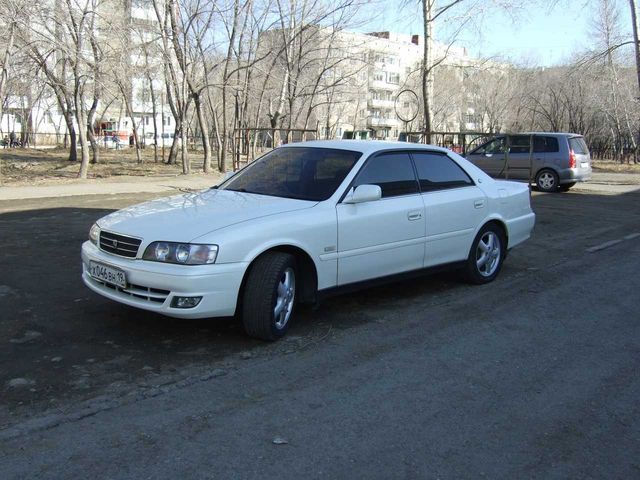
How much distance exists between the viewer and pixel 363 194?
17.5ft

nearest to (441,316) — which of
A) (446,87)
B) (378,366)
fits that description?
(378,366)

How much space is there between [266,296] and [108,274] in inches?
48.5

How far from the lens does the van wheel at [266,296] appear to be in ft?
15.4

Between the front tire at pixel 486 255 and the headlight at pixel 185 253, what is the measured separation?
318 cm

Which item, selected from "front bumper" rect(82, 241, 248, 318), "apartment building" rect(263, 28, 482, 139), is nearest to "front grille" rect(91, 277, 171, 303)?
"front bumper" rect(82, 241, 248, 318)

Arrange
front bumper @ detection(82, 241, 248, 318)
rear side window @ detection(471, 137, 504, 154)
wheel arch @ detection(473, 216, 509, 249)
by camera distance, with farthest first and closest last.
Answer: rear side window @ detection(471, 137, 504, 154) < wheel arch @ detection(473, 216, 509, 249) < front bumper @ detection(82, 241, 248, 318)

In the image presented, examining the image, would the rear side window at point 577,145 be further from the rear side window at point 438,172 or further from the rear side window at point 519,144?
the rear side window at point 438,172

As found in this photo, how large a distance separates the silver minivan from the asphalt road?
39.0ft

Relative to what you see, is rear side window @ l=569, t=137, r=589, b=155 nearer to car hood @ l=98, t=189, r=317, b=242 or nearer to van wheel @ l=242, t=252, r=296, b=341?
car hood @ l=98, t=189, r=317, b=242

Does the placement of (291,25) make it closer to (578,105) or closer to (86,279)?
(86,279)

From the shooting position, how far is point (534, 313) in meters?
5.88

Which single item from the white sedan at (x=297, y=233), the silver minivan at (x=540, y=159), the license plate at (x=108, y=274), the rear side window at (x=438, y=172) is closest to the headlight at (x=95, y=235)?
the white sedan at (x=297, y=233)

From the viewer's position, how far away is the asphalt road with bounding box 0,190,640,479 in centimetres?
317

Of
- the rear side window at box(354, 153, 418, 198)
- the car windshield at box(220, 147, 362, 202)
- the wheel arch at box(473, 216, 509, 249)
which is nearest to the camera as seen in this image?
the car windshield at box(220, 147, 362, 202)
